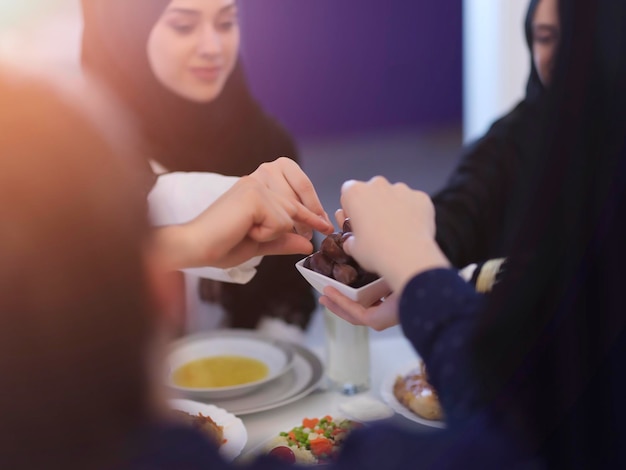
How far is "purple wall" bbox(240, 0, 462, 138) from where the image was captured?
1681mm

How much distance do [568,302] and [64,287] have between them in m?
0.31

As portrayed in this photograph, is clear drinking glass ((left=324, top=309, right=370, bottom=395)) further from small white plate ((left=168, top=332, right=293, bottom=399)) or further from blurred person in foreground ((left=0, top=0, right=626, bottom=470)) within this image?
blurred person in foreground ((left=0, top=0, right=626, bottom=470))

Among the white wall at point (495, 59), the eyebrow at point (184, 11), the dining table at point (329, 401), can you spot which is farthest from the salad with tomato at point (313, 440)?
the white wall at point (495, 59)

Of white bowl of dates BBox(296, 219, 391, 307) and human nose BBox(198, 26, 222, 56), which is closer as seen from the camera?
white bowl of dates BBox(296, 219, 391, 307)

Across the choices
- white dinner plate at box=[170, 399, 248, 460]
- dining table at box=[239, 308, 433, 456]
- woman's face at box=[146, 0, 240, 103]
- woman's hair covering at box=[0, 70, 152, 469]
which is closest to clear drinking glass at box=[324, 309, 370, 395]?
dining table at box=[239, 308, 433, 456]

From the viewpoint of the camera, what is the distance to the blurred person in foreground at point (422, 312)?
0.39 meters

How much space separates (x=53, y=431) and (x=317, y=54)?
175cm

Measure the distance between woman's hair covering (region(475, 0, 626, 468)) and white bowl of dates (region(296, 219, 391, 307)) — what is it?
119mm

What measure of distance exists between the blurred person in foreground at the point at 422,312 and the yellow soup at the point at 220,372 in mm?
349

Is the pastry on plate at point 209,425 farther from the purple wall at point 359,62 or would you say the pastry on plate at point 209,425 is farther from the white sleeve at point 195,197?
the purple wall at point 359,62

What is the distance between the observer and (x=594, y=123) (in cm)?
46

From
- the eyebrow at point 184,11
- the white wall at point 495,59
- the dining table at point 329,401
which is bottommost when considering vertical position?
the dining table at point 329,401

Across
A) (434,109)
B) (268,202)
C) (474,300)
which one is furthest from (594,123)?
(434,109)

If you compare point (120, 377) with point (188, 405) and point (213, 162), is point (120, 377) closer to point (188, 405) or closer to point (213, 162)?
point (188, 405)
